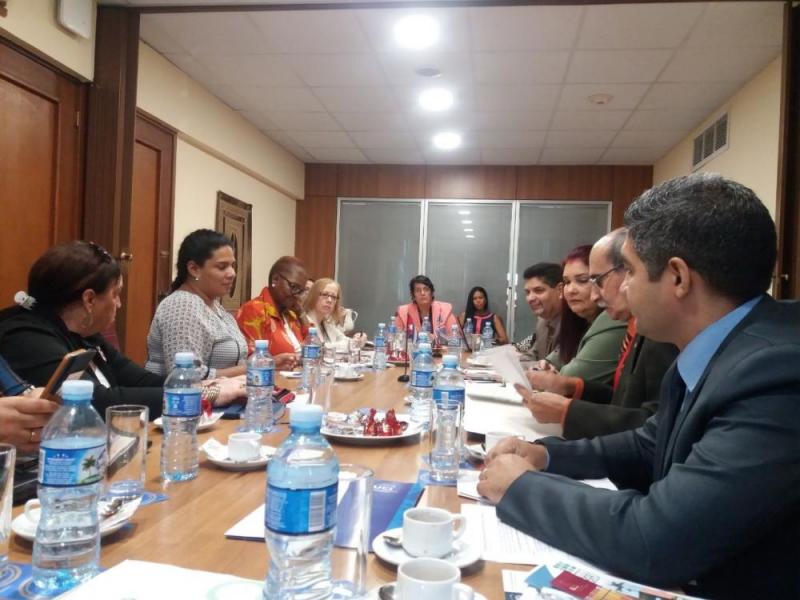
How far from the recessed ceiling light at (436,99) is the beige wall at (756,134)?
2018mm

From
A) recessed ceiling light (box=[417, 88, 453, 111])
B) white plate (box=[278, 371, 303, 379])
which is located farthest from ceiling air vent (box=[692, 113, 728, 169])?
white plate (box=[278, 371, 303, 379])

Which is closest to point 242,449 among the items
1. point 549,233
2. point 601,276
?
point 601,276

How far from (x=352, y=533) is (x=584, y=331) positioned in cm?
227

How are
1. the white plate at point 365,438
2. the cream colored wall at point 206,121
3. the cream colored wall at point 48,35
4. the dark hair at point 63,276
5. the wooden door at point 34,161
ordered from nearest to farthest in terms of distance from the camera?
the white plate at point 365,438
the dark hair at point 63,276
the cream colored wall at point 48,35
the wooden door at point 34,161
the cream colored wall at point 206,121

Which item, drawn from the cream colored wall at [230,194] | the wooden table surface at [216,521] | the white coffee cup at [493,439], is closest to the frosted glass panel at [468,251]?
the cream colored wall at [230,194]

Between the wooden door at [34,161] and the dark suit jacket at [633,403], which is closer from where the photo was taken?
the dark suit jacket at [633,403]

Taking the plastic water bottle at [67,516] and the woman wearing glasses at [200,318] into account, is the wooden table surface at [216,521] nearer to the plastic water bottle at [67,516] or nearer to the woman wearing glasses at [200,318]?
the plastic water bottle at [67,516]

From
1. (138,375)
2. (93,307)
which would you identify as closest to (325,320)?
(138,375)

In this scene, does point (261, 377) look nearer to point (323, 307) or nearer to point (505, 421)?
point (505, 421)

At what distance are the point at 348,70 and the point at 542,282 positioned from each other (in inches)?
78.1

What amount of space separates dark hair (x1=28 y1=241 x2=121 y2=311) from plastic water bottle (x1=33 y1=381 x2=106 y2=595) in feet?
3.34

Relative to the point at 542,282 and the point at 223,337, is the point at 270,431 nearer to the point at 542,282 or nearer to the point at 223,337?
the point at 223,337

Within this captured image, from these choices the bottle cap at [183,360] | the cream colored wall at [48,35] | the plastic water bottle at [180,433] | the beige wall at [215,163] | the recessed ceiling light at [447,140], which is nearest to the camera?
the plastic water bottle at [180,433]

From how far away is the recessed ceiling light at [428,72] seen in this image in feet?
13.4
